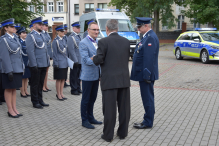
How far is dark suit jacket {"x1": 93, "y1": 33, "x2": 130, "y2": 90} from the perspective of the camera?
15.3 ft

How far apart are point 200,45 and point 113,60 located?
12.6 meters

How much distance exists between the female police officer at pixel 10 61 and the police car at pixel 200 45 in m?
11.7

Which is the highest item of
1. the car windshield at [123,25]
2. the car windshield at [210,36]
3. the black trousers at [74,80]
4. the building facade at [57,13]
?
the building facade at [57,13]

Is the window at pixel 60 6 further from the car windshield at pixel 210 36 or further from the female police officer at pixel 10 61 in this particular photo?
the female police officer at pixel 10 61

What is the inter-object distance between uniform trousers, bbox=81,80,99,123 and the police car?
11264 millimetres

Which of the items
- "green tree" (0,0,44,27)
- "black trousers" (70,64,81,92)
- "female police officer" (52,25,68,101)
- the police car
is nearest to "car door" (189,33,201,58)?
the police car

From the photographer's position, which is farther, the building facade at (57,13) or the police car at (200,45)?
the building facade at (57,13)

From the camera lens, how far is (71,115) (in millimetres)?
6551

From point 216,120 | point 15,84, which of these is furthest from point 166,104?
point 15,84

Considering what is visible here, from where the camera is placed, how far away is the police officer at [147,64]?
522 cm

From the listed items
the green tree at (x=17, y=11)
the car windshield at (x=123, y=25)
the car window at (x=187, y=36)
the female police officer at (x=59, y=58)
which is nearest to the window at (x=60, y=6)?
the car windshield at (x=123, y=25)

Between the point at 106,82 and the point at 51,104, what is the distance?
3278mm

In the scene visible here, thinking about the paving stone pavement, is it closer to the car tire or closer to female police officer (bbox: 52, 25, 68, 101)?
female police officer (bbox: 52, 25, 68, 101)

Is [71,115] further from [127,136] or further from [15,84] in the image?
[127,136]
